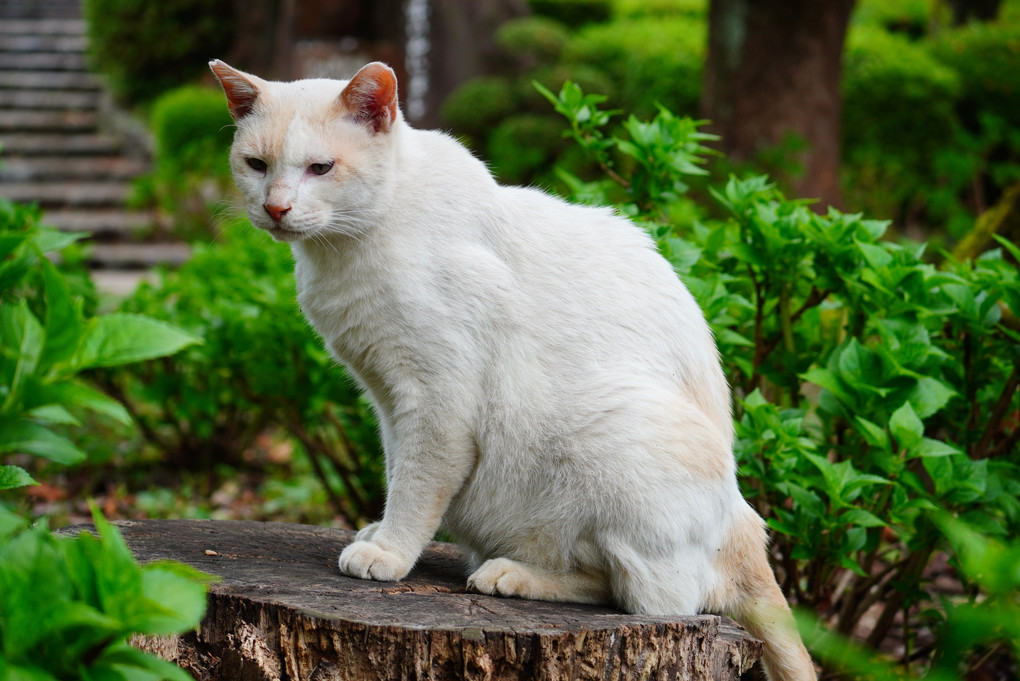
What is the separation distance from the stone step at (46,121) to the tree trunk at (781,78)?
1011 centimetres

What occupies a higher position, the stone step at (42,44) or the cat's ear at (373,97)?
the cat's ear at (373,97)

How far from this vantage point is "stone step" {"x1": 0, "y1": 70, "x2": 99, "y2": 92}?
544 inches

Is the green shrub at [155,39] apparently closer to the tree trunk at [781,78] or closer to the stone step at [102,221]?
the stone step at [102,221]

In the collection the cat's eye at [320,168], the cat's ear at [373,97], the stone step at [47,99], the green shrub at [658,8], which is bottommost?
the stone step at [47,99]

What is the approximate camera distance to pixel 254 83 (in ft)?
7.89

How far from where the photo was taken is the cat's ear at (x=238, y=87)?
7.89 ft

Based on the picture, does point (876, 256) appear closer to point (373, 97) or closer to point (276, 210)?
point (373, 97)

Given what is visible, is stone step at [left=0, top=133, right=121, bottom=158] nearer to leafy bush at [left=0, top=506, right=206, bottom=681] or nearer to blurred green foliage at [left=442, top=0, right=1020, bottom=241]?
blurred green foliage at [left=442, top=0, right=1020, bottom=241]

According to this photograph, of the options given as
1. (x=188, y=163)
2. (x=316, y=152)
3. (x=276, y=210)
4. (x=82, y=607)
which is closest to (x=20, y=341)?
(x=82, y=607)

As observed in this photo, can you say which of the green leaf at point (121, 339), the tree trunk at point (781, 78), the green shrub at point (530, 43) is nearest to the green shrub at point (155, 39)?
the green shrub at point (530, 43)

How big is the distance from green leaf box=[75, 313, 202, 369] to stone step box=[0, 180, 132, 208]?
1094cm

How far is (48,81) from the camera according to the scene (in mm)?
14086

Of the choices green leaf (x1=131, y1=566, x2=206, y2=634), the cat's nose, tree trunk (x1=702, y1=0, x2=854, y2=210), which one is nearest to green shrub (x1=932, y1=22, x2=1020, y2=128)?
tree trunk (x1=702, y1=0, x2=854, y2=210)

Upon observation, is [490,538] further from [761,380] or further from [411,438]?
[761,380]
